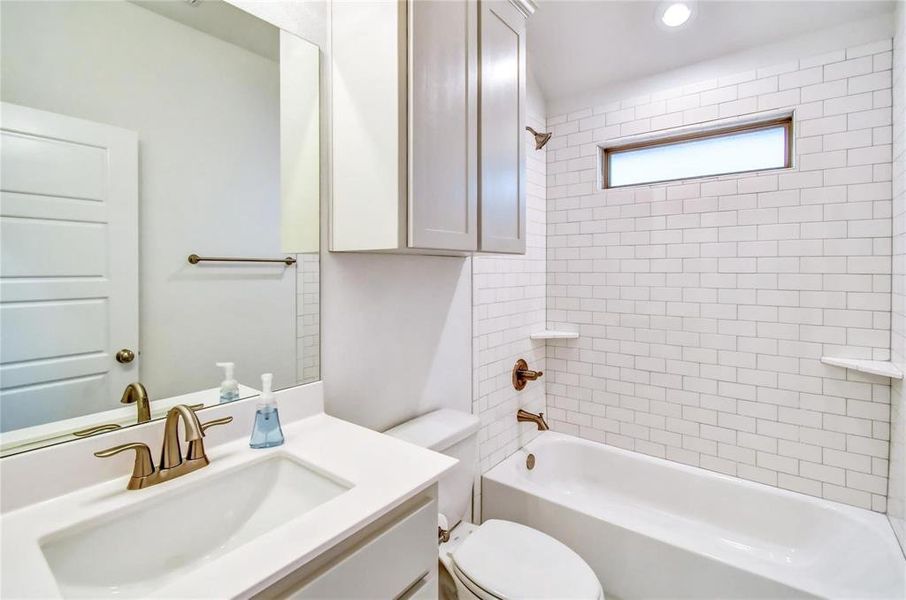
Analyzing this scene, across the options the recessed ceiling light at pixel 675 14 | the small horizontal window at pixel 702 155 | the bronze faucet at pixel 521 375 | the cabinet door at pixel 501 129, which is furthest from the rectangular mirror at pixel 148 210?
the small horizontal window at pixel 702 155

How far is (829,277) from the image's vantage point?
1952mm

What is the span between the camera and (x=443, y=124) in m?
1.25

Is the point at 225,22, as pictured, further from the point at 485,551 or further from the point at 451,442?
the point at 485,551

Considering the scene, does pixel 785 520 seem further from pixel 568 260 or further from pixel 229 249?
pixel 229 249

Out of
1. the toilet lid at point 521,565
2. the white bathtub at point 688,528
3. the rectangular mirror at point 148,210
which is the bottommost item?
the white bathtub at point 688,528

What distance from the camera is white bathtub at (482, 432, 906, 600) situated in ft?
5.19

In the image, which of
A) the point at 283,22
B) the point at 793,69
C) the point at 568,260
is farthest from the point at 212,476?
the point at 793,69

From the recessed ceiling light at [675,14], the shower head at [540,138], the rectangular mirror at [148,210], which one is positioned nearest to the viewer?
the rectangular mirror at [148,210]

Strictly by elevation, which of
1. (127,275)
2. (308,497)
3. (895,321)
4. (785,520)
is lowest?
(785,520)

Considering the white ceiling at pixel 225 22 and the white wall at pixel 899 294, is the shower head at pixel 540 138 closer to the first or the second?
the white wall at pixel 899 294

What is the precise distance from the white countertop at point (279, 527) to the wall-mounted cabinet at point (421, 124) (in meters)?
0.56

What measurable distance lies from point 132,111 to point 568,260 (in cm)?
228

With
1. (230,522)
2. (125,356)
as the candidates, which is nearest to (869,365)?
(230,522)

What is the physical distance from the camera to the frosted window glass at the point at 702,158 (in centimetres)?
214
